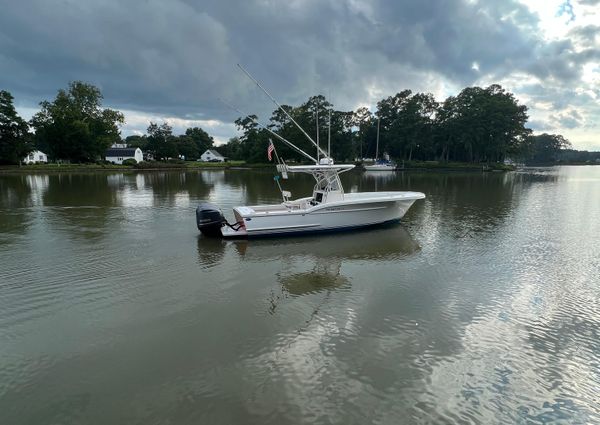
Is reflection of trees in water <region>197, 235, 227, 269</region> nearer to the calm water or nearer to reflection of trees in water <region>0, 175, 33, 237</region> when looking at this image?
the calm water

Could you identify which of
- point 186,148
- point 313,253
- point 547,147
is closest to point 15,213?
point 313,253

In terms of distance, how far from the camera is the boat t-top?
47.5ft

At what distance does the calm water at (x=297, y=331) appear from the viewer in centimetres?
505

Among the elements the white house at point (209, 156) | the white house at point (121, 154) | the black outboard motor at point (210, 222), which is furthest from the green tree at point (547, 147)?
the black outboard motor at point (210, 222)

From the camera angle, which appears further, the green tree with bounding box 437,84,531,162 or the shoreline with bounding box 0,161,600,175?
the green tree with bounding box 437,84,531,162

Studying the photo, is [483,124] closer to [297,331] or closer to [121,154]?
[297,331]

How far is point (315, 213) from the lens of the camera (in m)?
14.8

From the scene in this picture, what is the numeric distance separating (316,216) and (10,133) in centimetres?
7354

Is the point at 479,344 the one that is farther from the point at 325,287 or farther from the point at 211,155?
the point at 211,155

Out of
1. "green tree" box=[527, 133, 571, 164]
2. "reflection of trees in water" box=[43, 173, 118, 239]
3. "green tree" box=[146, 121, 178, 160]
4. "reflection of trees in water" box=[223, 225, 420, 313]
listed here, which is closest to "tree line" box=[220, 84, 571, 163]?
"green tree" box=[146, 121, 178, 160]

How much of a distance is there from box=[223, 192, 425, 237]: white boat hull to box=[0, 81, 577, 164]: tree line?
181 ft

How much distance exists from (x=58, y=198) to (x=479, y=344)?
2981cm

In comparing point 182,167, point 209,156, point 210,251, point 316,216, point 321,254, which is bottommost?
point 321,254

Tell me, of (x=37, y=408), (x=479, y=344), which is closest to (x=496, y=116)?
(x=479, y=344)
